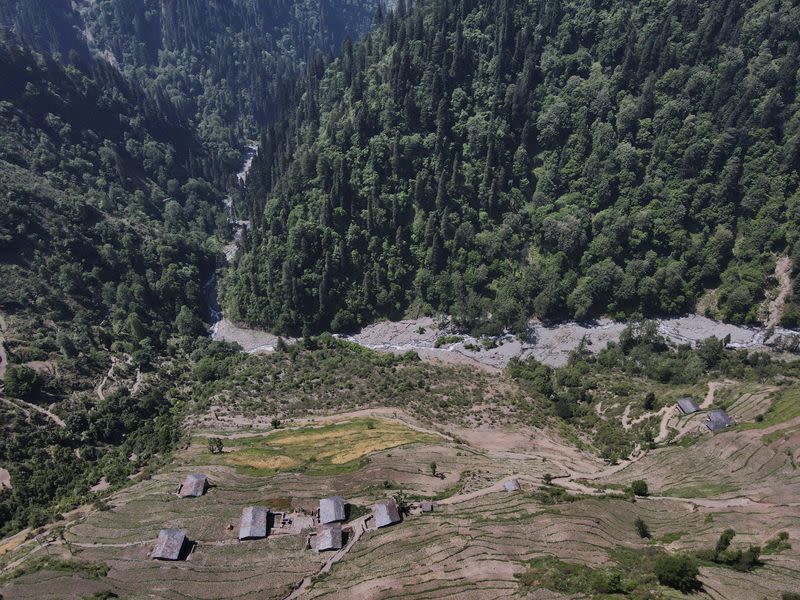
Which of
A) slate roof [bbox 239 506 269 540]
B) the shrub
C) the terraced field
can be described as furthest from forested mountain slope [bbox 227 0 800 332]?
slate roof [bbox 239 506 269 540]

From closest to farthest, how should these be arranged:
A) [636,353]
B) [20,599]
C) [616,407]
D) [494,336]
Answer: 1. [20,599]
2. [616,407]
3. [636,353]
4. [494,336]

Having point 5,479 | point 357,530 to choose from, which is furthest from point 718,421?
point 5,479

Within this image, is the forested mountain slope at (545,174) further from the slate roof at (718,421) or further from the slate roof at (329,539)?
the slate roof at (329,539)

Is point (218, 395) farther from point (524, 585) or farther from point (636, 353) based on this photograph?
point (636, 353)

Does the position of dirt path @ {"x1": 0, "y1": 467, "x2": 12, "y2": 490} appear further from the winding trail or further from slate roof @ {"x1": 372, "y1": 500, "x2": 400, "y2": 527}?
slate roof @ {"x1": 372, "y1": 500, "x2": 400, "y2": 527}

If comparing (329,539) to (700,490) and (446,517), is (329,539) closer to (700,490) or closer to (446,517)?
(446,517)

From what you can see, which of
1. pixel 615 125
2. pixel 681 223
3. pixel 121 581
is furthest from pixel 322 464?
pixel 615 125
